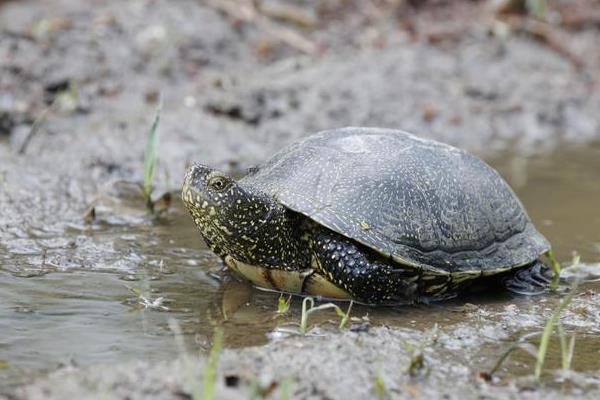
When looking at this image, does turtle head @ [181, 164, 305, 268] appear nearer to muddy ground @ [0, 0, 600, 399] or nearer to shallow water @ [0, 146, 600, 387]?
shallow water @ [0, 146, 600, 387]

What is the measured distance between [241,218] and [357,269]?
62 cm

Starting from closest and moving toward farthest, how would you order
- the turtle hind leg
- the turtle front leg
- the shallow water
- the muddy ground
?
the muddy ground
the shallow water
the turtle front leg
the turtle hind leg

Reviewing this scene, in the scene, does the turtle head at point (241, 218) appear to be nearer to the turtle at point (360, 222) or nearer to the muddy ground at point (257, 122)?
the turtle at point (360, 222)

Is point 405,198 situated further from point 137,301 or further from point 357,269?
point 137,301

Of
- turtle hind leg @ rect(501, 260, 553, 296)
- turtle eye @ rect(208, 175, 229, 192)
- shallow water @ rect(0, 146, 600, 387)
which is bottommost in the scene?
shallow water @ rect(0, 146, 600, 387)

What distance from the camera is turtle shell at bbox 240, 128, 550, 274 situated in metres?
Result: 4.00

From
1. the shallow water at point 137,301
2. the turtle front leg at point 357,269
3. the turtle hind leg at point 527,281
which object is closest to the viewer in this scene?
the shallow water at point 137,301

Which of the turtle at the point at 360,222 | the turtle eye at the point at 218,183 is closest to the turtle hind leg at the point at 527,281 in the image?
the turtle at the point at 360,222

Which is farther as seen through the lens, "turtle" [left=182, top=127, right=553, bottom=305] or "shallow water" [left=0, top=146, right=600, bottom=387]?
"turtle" [left=182, top=127, right=553, bottom=305]

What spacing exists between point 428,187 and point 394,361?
4.02 ft

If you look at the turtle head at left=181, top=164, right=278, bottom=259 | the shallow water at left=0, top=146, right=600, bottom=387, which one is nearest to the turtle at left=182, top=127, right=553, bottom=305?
the turtle head at left=181, top=164, right=278, bottom=259

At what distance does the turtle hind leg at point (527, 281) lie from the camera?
14.8ft

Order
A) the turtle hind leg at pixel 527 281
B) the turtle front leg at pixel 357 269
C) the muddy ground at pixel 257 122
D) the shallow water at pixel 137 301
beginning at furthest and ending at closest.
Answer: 1. the turtle hind leg at pixel 527 281
2. the turtle front leg at pixel 357 269
3. the shallow water at pixel 137 301
4. the muddy ground at pixel 257 122

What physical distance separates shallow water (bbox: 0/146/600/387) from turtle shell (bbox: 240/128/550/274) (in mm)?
289
